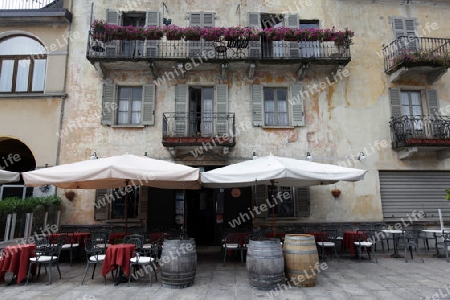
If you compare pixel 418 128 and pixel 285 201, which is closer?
pixel 285 201

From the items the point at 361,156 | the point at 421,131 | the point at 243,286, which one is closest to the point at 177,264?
the point at 243,286

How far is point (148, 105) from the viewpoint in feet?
38.0

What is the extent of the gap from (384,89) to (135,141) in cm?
915

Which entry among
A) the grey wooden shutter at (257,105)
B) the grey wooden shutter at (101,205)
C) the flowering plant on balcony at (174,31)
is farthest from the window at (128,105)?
the grey wooden shutter at (257,105)

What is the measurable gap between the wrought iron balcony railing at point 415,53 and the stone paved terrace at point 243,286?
6.81 metres

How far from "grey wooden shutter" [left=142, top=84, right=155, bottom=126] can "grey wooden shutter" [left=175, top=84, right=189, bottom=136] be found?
0.83 m

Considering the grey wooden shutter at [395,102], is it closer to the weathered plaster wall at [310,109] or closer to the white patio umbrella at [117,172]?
the weathered plaster wall at [310,109]

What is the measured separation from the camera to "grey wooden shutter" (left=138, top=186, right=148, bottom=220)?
11.0 metres

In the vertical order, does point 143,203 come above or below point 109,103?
below

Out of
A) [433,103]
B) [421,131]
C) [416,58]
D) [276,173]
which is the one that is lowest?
[276,173]

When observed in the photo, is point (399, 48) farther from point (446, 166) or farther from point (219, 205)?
point (219, 205)

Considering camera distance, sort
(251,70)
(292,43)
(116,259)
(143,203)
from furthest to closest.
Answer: (292,43)
(251,70)
(143,203)
(116,259)

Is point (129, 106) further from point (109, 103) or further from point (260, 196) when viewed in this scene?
point (260, 196)

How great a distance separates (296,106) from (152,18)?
6.15 m
